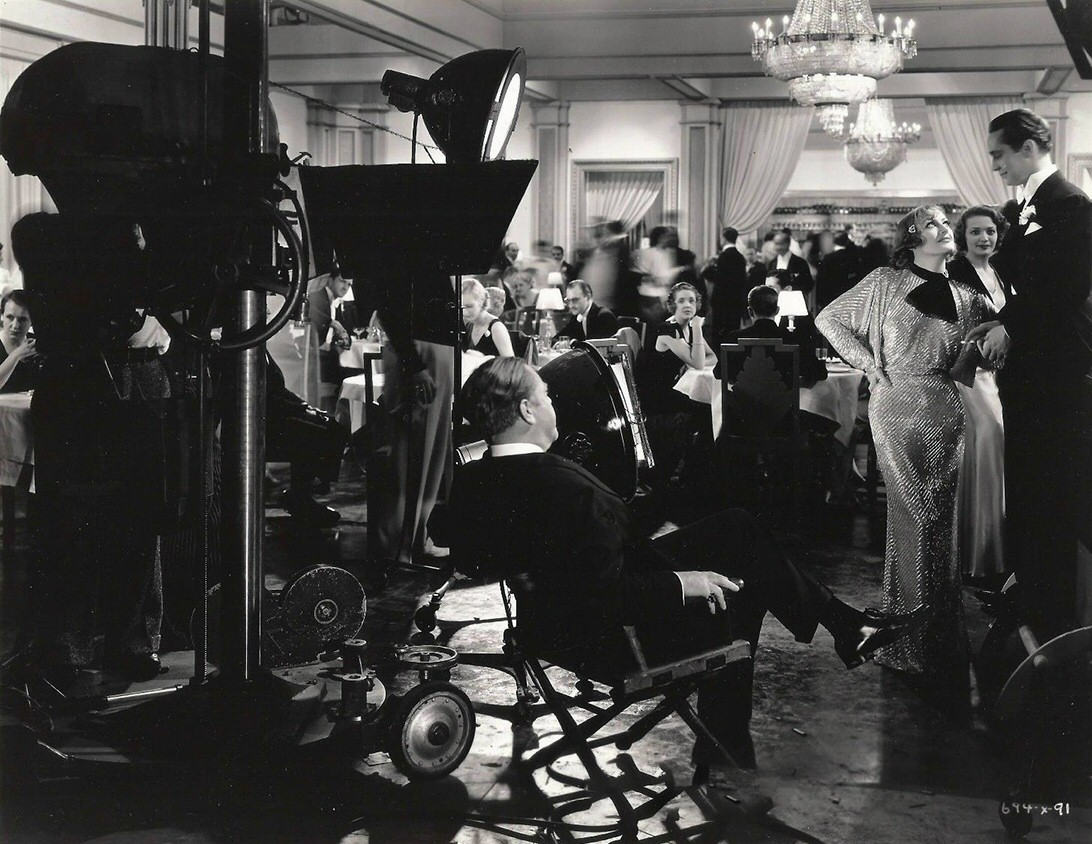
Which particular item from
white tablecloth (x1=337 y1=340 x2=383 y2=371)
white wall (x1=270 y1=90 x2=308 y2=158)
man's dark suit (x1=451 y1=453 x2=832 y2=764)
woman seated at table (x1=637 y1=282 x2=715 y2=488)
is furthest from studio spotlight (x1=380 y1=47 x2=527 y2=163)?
white wall (x1=270 y1=90 x2=308 y2=158)

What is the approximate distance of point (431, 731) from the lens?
284cm

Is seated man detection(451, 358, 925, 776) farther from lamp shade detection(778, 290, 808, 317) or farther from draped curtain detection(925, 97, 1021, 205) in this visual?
draped curtain detection(925, 97, 1021, 205)

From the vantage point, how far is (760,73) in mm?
10617

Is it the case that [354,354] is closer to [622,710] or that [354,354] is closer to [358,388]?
[358,388]

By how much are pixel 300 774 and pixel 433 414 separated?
2.43 m

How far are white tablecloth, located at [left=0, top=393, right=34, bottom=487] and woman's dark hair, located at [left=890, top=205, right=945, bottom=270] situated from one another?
3360 millimetres

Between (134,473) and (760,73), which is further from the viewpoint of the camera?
(760,73)

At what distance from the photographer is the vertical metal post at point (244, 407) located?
113 inches

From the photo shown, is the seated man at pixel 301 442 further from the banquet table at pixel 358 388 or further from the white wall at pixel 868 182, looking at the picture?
the white wall at pixel 868 182

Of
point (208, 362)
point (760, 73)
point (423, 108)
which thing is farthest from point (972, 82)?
point (208, 362)

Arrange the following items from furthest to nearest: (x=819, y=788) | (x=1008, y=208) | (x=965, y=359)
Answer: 1. (x=1008, y=208)
2. (x=965, y=359)
3. (x=819, y=788)

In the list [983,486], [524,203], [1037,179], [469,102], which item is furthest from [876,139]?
[469,102]

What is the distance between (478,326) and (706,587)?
3121mm

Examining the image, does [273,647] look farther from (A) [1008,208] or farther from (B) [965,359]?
(A) [1008,208]
